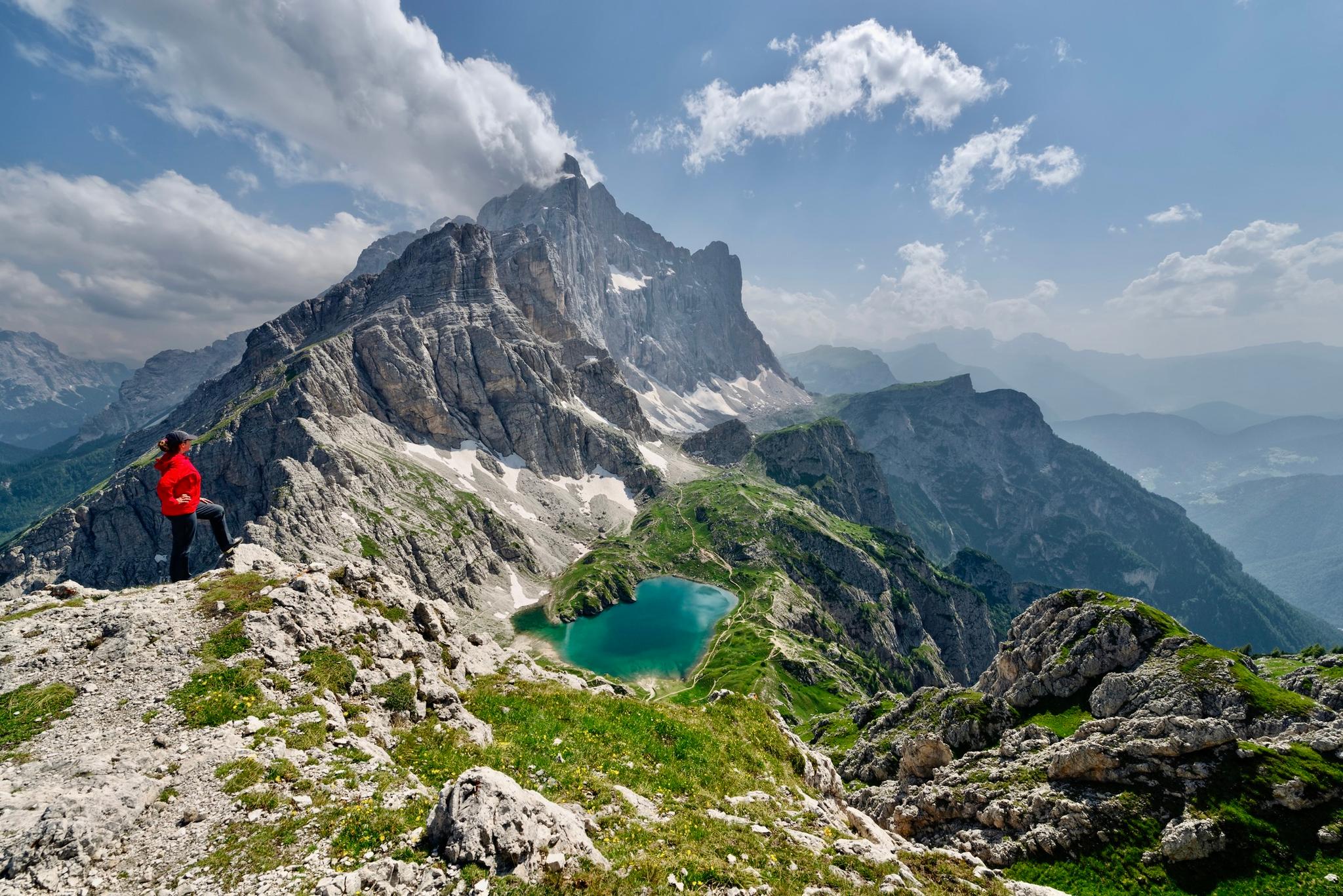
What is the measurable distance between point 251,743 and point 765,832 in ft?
53.2

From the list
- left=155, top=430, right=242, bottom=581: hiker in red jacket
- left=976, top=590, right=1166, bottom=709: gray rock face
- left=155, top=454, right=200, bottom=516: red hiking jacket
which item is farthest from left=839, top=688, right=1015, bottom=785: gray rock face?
left=155, top=454, right=200, bottom=516: red hiking jacket

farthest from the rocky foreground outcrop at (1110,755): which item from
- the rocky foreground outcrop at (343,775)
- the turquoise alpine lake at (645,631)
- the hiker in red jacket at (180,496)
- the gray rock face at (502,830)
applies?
the turquoise alpine lake at (645,631)

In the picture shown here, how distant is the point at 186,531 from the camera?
2091cm

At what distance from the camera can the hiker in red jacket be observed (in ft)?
63.2

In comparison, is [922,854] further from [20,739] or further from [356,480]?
[356,480]

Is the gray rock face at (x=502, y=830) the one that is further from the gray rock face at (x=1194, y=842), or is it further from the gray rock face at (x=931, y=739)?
the gray rock face at (x=931, y=739)

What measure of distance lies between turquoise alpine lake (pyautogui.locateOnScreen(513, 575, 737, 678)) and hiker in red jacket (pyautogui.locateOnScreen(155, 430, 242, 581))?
94.3m

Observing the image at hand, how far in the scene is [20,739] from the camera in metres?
14.9

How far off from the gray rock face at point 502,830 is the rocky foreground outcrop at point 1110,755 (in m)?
22.3

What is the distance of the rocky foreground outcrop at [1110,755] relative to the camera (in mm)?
22188


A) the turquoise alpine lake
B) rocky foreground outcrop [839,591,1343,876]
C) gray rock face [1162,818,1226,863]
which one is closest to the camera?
gray rock face [1162,818,1226,863]

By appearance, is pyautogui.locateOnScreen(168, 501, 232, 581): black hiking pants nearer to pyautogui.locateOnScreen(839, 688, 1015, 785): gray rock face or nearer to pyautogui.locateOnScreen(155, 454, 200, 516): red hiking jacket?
pyautogui.locateOnScreen(155, 454, 200, 516): red hiking jacket

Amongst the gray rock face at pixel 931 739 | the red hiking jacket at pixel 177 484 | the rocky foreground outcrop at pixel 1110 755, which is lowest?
the gray rock face at pixel 931 739

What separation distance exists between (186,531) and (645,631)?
119609 mm
